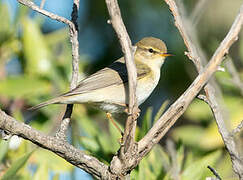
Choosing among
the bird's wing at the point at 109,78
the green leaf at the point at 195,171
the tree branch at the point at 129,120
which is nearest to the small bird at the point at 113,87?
the bird's wing at the point at 109,78

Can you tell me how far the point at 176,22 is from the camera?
2340 mm

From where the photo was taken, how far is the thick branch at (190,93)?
80.0 inches

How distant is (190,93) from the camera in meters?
2.23

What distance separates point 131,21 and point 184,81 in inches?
42.7

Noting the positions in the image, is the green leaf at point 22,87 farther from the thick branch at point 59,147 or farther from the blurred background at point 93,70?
the thick branch at point 59,147

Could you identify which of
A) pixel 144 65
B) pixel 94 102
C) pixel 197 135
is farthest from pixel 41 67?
pixel 197 135

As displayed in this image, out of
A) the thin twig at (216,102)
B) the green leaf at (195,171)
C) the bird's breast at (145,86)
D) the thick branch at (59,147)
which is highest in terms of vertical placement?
the thin twig at (216,102)

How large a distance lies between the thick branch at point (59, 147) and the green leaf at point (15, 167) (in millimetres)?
Result: 349

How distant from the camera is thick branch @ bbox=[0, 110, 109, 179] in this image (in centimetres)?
229

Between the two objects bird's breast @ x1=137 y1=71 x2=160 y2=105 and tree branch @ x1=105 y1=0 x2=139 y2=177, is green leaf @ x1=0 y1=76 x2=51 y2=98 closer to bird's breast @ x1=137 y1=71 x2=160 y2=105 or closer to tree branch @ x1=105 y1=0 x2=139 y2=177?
bird's breast @ x1=137 y1=71 x2=160 y2=105

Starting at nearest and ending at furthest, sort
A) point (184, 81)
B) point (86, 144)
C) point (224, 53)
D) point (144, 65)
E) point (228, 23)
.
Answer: point (224, 53), point (86, 144), point (144, 65), point (184, 81), point (228, 23)

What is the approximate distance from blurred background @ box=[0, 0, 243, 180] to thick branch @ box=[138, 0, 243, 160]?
157mm

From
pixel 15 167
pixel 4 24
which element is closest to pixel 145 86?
pixel 4 24

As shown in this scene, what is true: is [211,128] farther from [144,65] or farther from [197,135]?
[144,65]
